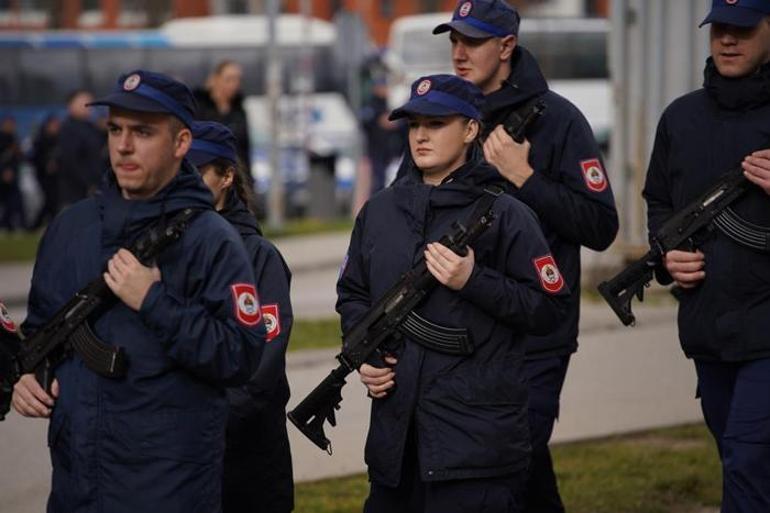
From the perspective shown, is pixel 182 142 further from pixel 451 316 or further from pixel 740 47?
pixel 740 47

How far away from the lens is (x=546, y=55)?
45.7 m

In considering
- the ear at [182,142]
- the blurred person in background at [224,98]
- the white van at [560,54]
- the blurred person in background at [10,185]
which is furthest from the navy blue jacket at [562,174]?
the white van at [560,54]

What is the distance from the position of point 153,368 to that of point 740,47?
254 cm

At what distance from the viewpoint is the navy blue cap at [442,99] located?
18.7 feet

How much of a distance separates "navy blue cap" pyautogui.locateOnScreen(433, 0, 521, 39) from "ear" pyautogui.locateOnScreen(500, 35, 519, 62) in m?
0.02

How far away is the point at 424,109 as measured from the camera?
18.6 feet

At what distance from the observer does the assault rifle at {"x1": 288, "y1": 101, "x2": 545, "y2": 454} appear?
5.55 m

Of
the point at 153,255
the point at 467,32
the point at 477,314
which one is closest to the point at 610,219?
the point at 467,32

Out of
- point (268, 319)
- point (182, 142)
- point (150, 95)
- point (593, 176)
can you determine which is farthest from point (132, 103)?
point (593, 176)

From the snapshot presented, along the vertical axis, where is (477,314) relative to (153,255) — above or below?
below

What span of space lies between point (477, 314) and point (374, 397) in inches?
15.9

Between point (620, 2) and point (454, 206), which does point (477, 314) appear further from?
point (620, 2)

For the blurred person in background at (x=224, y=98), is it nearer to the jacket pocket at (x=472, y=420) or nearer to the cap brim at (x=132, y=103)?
the jacket pocket at (x=472, y=420)

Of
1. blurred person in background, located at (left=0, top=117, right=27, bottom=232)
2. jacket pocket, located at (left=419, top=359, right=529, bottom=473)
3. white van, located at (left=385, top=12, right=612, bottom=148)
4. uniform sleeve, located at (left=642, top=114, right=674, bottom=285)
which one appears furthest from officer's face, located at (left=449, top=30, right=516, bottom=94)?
white van, located at (left=385, top=12, right=612, bottom=148)
